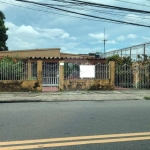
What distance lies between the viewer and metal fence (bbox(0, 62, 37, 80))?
1402 centimetres

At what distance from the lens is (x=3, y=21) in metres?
31.7

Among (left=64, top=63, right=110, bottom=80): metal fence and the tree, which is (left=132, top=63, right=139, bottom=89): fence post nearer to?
(left=64, top=63, right=110, bottom=80): metal fence

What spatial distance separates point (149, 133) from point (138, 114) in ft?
7.39

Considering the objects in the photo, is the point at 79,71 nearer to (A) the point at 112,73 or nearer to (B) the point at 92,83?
(B) the point at 92,83

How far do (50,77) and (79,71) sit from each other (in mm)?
1818

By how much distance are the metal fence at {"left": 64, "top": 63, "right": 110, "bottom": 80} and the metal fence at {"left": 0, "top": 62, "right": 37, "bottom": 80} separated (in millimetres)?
1993

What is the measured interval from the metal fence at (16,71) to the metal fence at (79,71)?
6.54ft

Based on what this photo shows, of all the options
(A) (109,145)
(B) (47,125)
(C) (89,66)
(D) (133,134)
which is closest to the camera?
(A) (109,145)

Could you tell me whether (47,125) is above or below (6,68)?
below

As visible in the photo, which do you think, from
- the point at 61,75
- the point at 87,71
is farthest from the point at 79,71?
the point at 61,75

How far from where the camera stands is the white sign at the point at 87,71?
15062 millimetres

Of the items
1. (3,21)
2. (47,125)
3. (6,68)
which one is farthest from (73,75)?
(3,21)

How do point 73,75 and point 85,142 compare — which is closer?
point 85,142

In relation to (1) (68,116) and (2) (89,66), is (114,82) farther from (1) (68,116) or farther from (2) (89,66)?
(1) (68,116)
